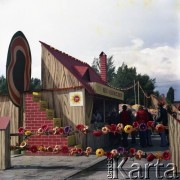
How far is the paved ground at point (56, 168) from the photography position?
7930 mm

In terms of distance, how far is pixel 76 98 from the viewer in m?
11.9

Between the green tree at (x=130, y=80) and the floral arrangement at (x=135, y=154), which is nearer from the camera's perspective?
the floral arrangement at (x=135, y=154)

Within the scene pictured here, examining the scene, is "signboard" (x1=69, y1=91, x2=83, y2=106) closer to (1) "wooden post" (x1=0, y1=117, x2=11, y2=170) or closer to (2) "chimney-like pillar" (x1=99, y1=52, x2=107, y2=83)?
(1) "wooden post" (x1=0, y1=117, x2=11, y2=170)

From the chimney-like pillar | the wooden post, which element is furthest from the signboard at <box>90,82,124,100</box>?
the wooden post

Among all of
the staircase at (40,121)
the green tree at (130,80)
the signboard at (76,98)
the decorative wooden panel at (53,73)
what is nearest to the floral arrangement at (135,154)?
the staircase at (40,121)

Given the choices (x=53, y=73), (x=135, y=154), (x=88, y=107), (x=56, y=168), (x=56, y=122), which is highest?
(x=53, y=73)

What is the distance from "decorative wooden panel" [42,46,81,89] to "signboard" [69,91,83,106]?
0.70 m

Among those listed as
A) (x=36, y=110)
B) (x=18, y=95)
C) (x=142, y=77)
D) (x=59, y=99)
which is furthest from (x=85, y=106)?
(x=142, y=77)

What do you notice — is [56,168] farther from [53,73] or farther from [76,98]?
[53,73]

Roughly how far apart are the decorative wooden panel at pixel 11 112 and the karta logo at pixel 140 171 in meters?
4.97

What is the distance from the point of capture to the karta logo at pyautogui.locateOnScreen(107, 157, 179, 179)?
7.54 metres

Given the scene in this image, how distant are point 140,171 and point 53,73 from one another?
234 inches

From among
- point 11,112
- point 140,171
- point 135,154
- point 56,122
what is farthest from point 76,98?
point 140,171

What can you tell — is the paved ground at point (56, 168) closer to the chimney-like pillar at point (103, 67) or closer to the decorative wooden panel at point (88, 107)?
the decorative wooden panel at point (88, 107)
